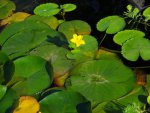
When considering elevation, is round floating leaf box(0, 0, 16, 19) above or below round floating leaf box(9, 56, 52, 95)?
above

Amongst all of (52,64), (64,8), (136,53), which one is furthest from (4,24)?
(136,53)

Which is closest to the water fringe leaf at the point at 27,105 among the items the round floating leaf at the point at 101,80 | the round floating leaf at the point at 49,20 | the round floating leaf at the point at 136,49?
the round floating leaf at the point at 101,80

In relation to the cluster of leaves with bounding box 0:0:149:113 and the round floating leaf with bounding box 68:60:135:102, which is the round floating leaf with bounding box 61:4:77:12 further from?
the round floating leaf with bounding box 68:60:135:102

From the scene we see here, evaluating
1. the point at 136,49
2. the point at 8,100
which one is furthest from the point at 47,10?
the point at 8,100

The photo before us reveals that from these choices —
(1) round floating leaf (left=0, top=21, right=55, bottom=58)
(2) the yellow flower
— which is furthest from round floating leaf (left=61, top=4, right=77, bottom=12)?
(2) the yellow flower

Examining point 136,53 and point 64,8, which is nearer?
point 136,53

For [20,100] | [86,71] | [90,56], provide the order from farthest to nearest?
1. [90,56]
2. [86,71]
3. [20,100]

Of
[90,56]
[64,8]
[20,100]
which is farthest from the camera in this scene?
[64,8]

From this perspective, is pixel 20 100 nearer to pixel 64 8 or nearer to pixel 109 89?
pixel 109 89
